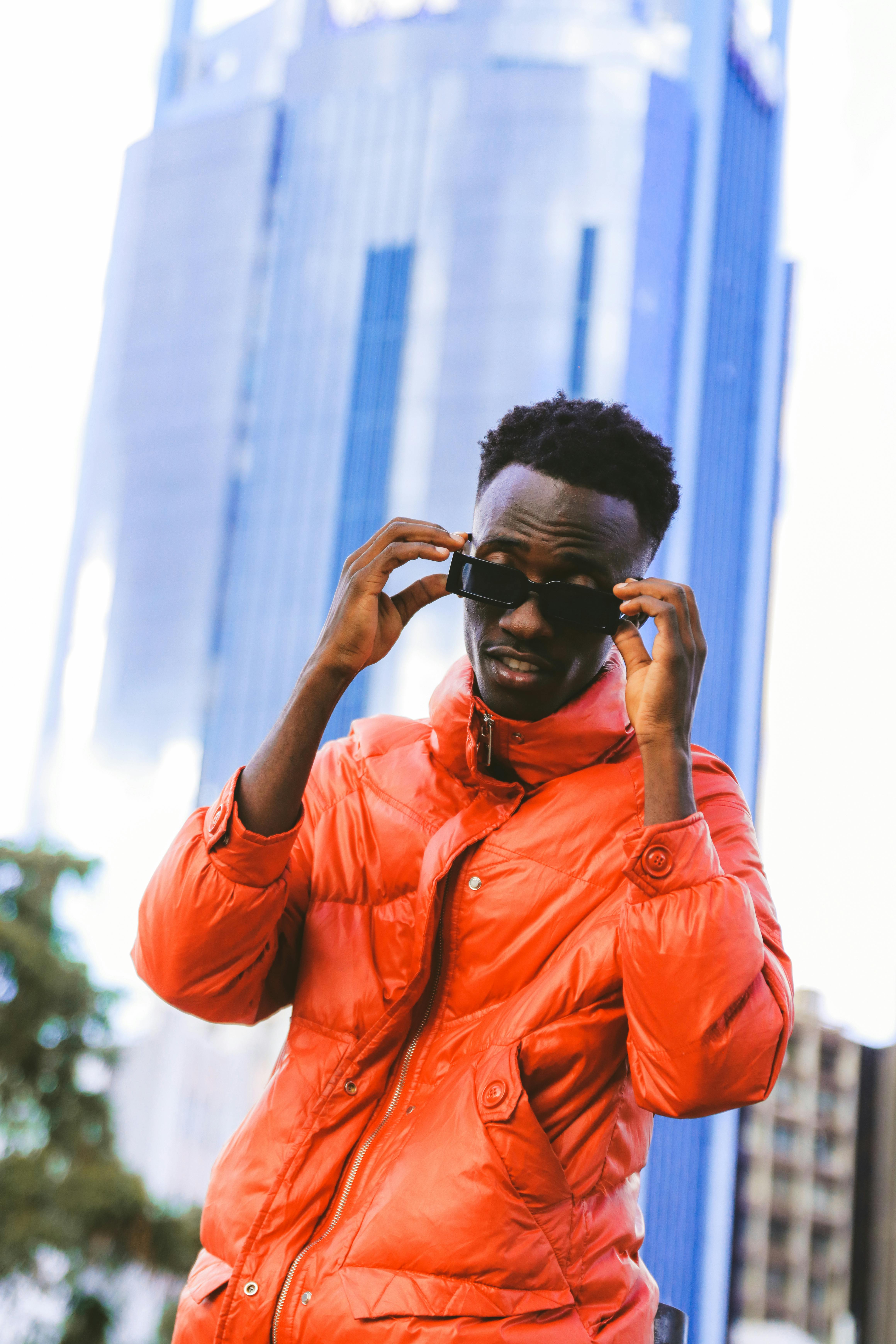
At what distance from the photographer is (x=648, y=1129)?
3.97 ft

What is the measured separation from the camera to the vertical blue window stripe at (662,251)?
26.6m

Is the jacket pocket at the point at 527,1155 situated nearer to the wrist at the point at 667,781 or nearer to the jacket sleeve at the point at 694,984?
the jacket sleeve at the point at 694,984

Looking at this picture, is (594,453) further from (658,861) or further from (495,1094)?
(495,1094)

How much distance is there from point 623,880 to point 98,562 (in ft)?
114

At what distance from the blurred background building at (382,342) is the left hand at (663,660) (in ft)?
75.0

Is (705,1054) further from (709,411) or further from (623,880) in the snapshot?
(709,411)

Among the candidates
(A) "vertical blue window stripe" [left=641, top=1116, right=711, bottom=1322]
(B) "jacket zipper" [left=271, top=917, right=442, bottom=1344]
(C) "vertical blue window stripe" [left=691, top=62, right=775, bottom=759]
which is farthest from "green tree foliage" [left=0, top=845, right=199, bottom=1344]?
(C) "vertical blue window stripe" [left=691, top=62, right=775, bottom=759]

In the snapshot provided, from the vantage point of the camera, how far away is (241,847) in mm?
1155

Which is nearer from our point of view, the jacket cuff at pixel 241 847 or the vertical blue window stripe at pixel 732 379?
the jacket cuff at pixel 241 847

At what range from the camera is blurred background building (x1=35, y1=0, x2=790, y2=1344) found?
2647 cm

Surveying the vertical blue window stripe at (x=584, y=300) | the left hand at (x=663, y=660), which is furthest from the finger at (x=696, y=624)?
the vertical blue window stripe at (x=584, y=300)

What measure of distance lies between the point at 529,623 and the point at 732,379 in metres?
30.2

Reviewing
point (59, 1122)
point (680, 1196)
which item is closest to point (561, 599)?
point (59, 1122)

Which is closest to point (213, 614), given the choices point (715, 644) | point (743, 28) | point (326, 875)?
point (715, 644)
